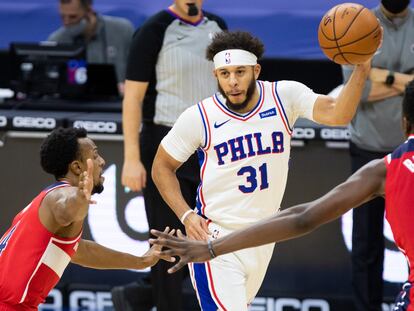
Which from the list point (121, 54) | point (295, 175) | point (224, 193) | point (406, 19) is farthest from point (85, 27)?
point (224, 193)

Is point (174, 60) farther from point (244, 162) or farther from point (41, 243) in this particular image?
point (41, 243)

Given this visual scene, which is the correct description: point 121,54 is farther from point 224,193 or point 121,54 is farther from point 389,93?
point 224,193

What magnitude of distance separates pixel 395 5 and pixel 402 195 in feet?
10.8

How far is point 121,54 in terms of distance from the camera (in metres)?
9.73

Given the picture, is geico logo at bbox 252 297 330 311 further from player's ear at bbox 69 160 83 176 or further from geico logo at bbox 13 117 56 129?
player's ear at bbox 69 160 83 176

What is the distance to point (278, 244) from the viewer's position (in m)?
8.17

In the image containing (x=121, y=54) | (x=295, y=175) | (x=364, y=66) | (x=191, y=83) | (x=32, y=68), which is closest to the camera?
(x=364, y=66)

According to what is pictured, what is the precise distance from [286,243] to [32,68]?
2479 mm

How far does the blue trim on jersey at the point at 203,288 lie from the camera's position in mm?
6020

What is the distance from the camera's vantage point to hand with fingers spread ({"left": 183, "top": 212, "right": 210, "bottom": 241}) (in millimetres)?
5988

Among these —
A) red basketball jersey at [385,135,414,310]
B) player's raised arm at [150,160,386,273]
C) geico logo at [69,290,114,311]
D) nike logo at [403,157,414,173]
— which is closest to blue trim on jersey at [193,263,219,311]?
player's raised arm at [150,160,386,273]

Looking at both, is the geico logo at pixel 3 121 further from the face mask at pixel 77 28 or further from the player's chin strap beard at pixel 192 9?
the player's chin strap beard at pixel 192 9

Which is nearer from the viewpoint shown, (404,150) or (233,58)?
(404,150)

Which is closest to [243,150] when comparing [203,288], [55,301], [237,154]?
[237,154]
